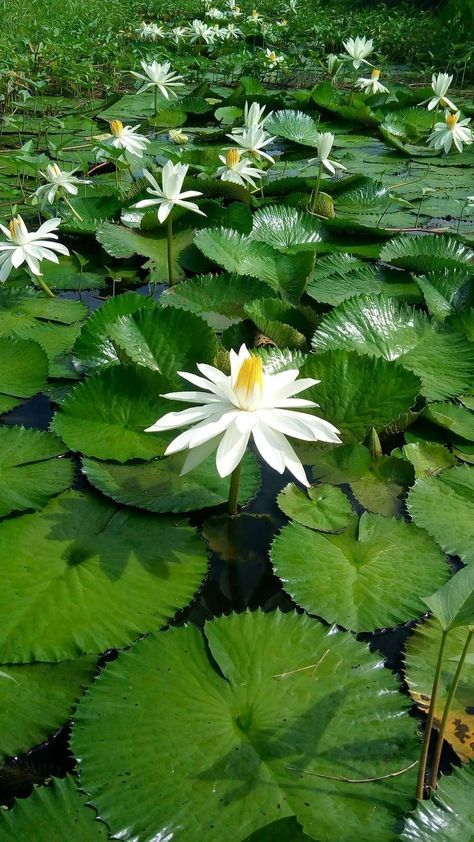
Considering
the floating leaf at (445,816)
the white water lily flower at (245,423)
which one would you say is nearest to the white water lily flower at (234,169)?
the white water lily flower at (245,423)

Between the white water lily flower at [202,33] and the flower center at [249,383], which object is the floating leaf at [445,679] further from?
the white water lily flower at [202,33]

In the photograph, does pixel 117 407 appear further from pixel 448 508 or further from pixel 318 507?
pixel 448 508

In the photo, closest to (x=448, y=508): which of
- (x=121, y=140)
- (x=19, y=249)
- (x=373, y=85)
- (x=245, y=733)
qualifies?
(x=245, y=733)

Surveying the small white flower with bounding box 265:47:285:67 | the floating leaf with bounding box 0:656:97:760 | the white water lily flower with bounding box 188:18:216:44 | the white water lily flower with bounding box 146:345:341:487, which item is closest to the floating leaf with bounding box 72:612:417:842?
the floating leaf with bounding box 0:656:97:760

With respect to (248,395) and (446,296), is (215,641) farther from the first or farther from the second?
(446,296)

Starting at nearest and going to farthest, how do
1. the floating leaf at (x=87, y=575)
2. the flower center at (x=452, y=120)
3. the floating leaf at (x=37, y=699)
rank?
A: the floating leaf at (x=37, y=699), the floating leaf at (x=87, y=575), the flower center at (x=452, y=120)
